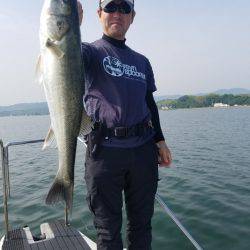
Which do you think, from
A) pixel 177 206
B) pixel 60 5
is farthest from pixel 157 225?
pixel 60 5

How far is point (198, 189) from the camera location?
15141 mm

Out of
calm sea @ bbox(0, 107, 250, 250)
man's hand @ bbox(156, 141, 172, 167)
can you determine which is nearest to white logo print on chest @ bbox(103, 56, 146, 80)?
man's hand @ bbox(156, 141, 172, 167)

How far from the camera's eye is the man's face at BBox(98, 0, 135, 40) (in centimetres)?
425

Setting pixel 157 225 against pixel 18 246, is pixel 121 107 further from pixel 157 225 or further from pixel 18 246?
pixel 157 225

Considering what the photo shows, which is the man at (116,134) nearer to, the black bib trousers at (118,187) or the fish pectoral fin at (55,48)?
the black bib trousers at (118,187)

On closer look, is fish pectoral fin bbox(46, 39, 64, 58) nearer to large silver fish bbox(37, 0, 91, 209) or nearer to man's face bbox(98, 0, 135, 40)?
large silver fish bbox(37, 0, 91, 209)

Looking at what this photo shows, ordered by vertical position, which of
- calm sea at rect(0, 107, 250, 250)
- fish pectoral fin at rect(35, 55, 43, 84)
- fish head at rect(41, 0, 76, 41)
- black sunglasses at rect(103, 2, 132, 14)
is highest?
black sunglasses at rect(103, 2, 132, 14)

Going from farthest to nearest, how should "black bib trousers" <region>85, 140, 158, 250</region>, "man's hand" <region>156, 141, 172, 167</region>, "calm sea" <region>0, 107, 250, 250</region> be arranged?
"calm sea" <region>0, 107, 250, 250</region> → "man's hand" <region>156, 141, 172, 167</region> → "black bib trousers" <region>85, 140, 158, 250</region>

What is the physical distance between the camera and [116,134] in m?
4.04

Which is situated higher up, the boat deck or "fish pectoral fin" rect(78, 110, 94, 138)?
"fish pectoral fin" rect(78, 110, 94, 138)

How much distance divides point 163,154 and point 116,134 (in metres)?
0.92

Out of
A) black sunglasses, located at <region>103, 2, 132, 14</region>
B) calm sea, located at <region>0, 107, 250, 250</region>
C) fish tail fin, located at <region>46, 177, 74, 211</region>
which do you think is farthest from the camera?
calm sea, located at <region>0, 107, 250, 250</region>

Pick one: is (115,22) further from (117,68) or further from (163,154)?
(163,154)

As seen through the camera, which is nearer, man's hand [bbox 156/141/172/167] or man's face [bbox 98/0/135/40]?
man's face [bbox 98/0/135/40]
